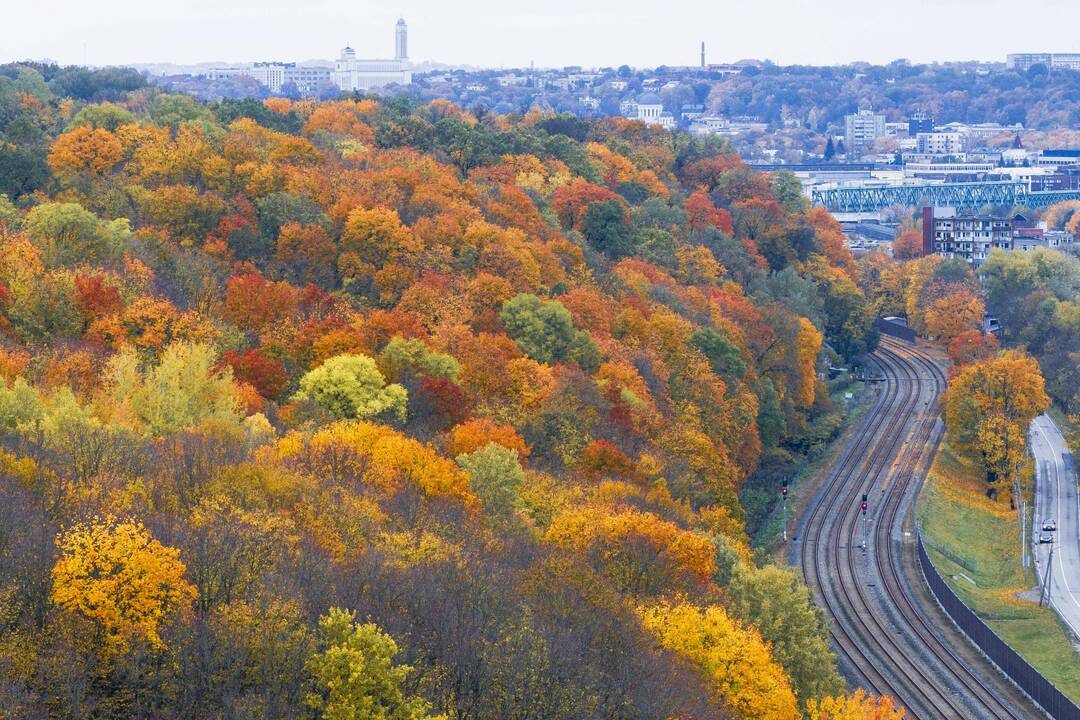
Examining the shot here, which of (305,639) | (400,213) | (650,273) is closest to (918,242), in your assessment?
(650,273)

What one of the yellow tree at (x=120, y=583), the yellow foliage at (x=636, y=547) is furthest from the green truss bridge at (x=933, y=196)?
the yellow tree at (x=120, y=583)

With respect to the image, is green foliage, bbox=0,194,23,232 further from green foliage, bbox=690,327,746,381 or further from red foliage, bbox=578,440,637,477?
green foliage, bbox=690,327,746,381

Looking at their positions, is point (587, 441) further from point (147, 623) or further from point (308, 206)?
point (147, 623)

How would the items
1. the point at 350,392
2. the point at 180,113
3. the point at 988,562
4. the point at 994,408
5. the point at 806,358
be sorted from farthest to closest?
the point at 180,113, the point at 806,358, the point at 994,408, the point at 988,562, the point at 350,392

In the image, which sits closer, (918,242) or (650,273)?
(650,273)

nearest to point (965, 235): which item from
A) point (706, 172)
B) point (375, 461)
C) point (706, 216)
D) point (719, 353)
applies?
point (706, 172)

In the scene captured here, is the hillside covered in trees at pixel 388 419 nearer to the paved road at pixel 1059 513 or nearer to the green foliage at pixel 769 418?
the green foliage at pixel 769 418

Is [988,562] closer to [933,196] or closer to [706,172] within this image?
[706,172]

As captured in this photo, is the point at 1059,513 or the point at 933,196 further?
the point at 933,196
